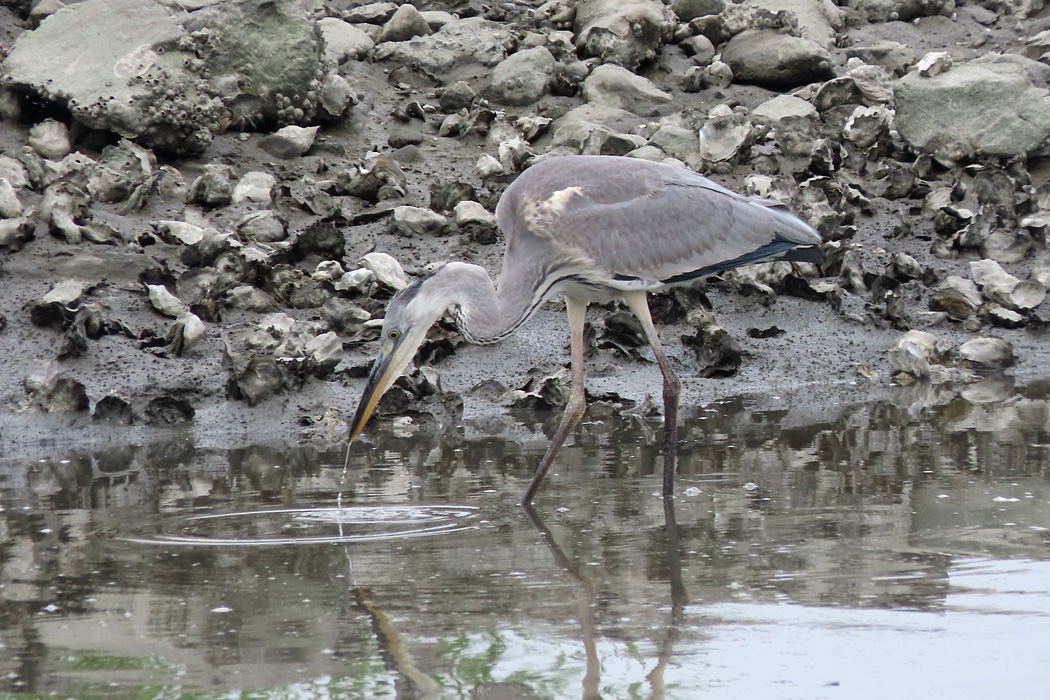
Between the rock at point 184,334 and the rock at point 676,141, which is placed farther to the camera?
the rock at point 676,141

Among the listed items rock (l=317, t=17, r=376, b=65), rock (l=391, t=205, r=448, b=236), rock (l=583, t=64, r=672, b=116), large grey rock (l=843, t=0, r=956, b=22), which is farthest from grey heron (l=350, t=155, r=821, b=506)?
large grey rock (l=843, t=0, r=956, b=22)

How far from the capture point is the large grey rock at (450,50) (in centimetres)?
1216

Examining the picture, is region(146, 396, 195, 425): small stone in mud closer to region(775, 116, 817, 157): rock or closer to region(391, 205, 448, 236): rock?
region(391, 205, 448, 236): rock

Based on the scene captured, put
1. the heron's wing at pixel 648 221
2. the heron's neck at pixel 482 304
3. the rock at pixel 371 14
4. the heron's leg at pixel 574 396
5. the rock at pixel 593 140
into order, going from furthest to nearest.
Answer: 1. the rock at pixel 371 14
2. the rock at pixel 593 140
3. the heron's wing at pixel 648 221
4. the heron's neck at pixel 482 304
5. the heron's leg at pixel 574 396

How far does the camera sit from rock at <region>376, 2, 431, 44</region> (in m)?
12.4

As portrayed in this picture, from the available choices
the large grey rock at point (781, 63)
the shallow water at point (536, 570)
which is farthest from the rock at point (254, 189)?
the large grey rock at point (781, 63)

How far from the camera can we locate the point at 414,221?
966 centimetres

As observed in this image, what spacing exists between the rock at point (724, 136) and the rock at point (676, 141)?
15 centimetres

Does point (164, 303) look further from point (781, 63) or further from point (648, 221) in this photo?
point (781, 63)

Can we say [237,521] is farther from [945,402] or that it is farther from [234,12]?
[234,12]

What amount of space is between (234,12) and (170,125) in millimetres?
1448

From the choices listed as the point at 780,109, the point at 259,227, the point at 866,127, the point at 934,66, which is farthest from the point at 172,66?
the point at 934,66

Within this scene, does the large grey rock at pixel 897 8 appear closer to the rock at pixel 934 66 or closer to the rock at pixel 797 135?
the rock at pixel 934 66

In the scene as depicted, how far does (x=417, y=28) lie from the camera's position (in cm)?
1248
